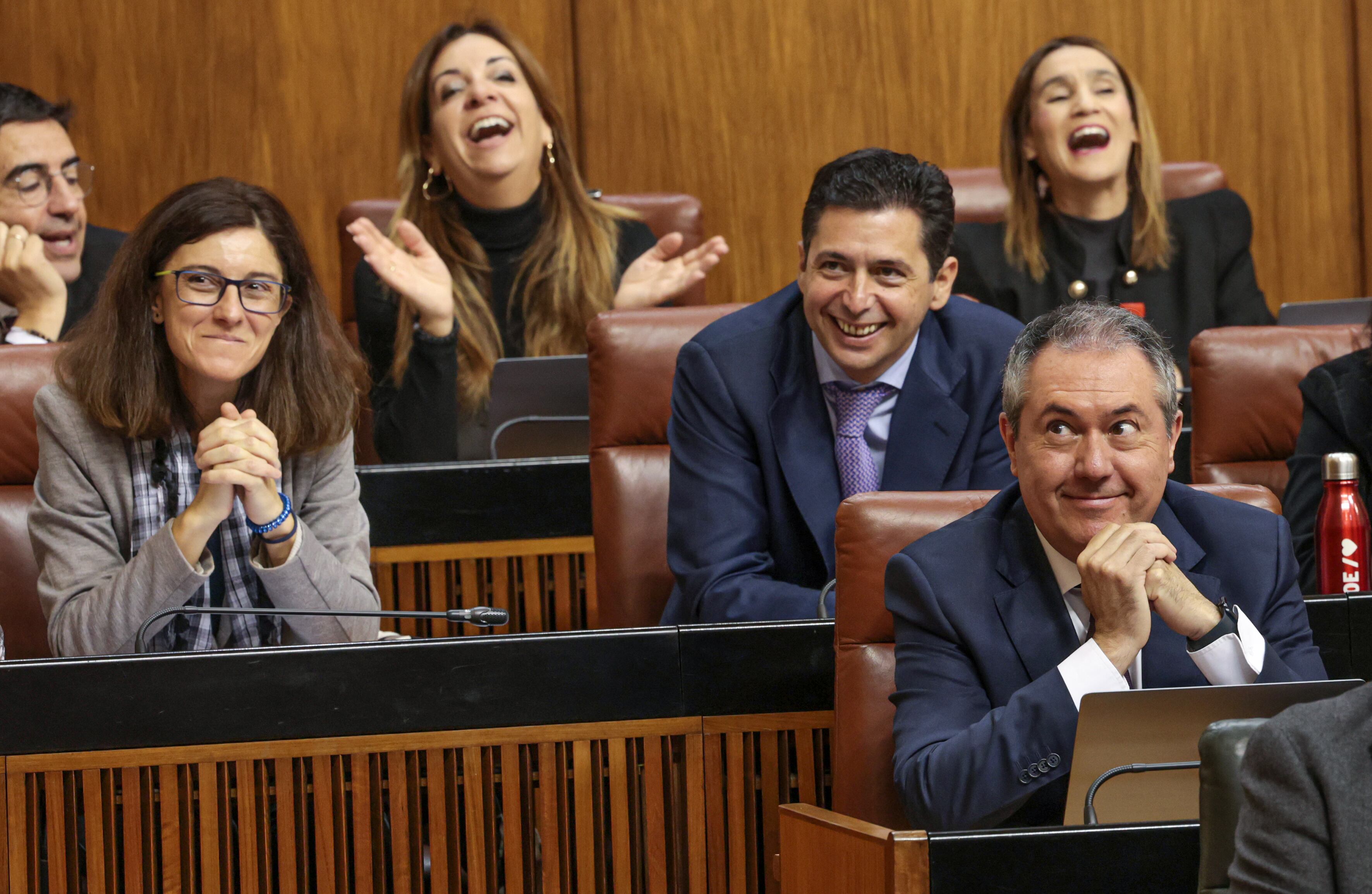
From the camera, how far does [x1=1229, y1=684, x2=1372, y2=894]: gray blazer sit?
90 cm

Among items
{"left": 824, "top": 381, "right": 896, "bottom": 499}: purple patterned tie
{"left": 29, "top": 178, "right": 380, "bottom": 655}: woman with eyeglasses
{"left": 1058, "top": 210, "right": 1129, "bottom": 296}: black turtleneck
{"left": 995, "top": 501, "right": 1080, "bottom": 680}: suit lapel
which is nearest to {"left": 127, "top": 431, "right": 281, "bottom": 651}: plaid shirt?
{"left": 29, "top": 178, "right": 380, "bottom": 655}: woman with eyeglasses

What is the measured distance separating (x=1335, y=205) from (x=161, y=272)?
3.02 meters

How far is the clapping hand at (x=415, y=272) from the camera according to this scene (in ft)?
9.08

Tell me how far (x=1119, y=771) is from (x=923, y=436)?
858mm

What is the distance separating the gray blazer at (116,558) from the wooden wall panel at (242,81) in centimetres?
198

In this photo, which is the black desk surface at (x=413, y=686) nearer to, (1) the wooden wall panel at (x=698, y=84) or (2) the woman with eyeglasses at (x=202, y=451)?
(2) the woman with eyeglasses at (x=202, y=451)

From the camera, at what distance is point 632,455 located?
2289 mm

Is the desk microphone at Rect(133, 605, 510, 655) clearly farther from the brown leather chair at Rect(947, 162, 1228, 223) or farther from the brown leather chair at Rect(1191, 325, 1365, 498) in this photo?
the brown leather chair at Rect(947, 162, 1228, 223)

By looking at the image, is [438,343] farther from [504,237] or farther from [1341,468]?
[1341,468]

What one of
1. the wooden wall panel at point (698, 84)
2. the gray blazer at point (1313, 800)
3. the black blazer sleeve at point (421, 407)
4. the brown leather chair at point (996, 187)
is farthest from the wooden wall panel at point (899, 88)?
the gray blazer at point (1313, 800)

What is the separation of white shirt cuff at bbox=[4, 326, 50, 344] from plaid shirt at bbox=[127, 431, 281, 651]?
2.80 ft

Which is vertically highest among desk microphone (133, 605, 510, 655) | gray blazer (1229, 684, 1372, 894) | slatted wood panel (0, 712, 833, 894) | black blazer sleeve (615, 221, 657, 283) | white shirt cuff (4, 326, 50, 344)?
black blazer sleeve (615, 221, 657, 283)

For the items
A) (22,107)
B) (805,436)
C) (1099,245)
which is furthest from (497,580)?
(22,107)

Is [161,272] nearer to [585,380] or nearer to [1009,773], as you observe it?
[585,380]
